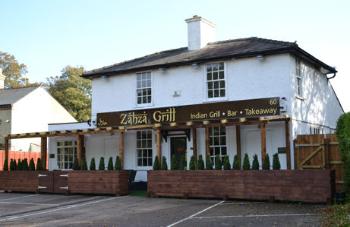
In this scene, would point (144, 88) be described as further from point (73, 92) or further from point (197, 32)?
point (73, 92)

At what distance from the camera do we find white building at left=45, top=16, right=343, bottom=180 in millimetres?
18109

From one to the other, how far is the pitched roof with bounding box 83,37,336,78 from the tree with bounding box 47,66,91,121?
94.6ft

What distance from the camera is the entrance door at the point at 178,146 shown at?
20.4 meters

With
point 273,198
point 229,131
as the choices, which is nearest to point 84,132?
point 229,131

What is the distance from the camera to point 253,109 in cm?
1830

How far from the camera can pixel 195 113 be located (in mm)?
19672

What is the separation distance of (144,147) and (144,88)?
2765 mm

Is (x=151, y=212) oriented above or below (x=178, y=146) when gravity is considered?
below

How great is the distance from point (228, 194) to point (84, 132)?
7.38 meters

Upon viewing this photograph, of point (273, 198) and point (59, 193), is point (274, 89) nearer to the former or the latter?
point (273, 198)

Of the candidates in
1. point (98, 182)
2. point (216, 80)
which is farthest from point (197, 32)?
point (98, 182)

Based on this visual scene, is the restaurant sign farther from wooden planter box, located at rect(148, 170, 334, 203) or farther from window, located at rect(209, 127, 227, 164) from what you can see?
wooden planter box, located at rect(148, 170, 334, 203)

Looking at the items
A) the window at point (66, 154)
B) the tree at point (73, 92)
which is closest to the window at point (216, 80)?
the window at point (66, 154)

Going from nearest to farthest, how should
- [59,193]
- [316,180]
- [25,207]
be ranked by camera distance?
[316,180] → [25,207] → [59,193]
